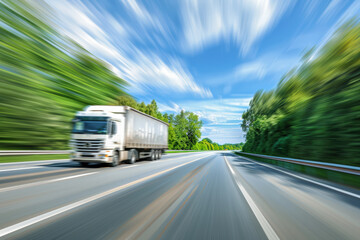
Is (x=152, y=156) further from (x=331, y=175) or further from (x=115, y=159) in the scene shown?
(x=331, y=175)

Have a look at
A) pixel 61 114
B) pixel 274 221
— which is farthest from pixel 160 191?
pixel 61 114

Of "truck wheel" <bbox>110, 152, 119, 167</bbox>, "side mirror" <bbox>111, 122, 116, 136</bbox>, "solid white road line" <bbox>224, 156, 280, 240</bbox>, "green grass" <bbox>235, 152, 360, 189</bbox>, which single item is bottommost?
"solid white road line" <bbox>224, 156, 280, 240</bbox>

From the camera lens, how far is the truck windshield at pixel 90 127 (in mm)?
11094

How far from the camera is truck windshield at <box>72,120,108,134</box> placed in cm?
1109

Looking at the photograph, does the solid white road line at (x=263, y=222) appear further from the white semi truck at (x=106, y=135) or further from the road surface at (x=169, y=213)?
the white semi truck at (x=106, y=135)

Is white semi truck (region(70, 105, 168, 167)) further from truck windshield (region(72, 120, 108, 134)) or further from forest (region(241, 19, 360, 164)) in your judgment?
forest (region(241, 19, 360, 164))

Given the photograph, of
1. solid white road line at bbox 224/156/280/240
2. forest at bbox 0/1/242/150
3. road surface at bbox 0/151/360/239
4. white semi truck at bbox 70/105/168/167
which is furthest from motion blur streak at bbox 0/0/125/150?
solid white road line at bbox 224/156/280/240

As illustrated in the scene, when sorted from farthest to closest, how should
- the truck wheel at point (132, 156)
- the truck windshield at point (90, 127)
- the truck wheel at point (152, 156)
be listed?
the truck wheel at point (152, 156) → the truck wheel at point (132, 156) → the truck windshield at point (90, 127)

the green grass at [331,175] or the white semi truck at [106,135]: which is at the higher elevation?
the white semi truck at [106,135]

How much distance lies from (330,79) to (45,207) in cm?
1490

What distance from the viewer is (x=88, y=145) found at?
1081 centimetres

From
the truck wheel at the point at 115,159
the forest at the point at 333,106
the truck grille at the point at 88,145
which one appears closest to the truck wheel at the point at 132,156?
the truck wheel at the point at 115,159

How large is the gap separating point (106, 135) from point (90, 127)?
982 mm

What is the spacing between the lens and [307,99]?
15617 mm
